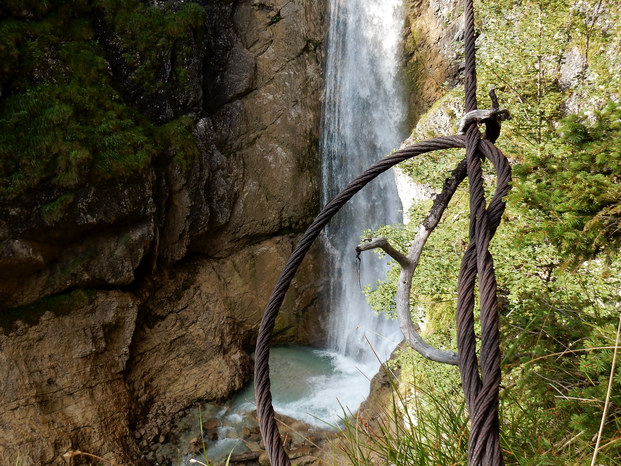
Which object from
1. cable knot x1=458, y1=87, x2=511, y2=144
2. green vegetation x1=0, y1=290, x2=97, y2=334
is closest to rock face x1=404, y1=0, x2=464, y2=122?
green vegetation x1=0, y1=290, x2=97, y2=334

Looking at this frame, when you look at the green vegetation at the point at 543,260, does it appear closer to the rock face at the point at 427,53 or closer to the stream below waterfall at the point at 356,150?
the rock face at the point at 427,53

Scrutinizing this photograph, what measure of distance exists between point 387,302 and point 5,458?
23.7 feet

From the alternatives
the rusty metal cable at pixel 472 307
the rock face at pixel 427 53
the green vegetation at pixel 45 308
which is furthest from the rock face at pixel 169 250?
the rusty metal cable at pixel 472 307

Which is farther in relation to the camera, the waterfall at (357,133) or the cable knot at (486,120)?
the waterfall at (357,133)

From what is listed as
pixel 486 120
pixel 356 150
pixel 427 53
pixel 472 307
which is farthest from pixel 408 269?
pixel 427 53

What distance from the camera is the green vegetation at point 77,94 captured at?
26.6 ft

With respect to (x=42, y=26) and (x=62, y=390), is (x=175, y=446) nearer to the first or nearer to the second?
(x=62, y=390)

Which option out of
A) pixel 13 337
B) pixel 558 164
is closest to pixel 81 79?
pixel 13 337

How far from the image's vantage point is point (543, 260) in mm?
4062

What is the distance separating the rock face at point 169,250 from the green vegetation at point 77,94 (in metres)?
0.17

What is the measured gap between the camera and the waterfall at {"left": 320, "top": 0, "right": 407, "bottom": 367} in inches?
464

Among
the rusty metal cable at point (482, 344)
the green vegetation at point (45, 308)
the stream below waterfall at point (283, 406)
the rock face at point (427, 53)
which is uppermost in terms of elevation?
the rock face at point (427, 53)

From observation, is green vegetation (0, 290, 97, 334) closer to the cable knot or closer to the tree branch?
the tree branch

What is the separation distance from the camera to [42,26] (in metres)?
8.81
